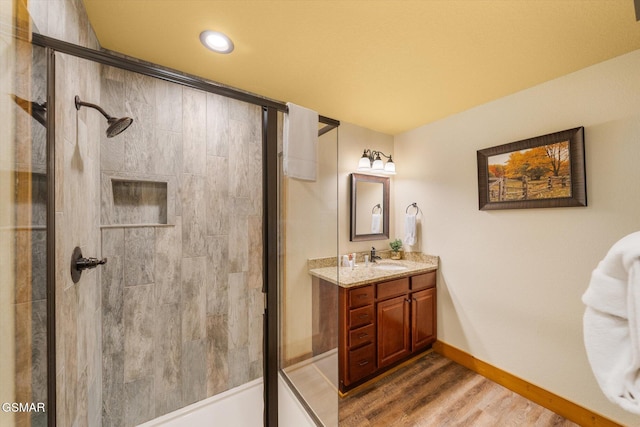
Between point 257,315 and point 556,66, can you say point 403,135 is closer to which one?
point 556,66

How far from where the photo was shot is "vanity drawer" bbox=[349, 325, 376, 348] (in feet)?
6.16

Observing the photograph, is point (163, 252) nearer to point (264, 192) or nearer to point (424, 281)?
point (264, 192)

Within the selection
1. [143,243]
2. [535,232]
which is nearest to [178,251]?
[143,243]

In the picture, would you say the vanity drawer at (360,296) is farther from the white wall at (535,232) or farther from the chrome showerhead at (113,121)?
the chrome showerhead at (113,121)

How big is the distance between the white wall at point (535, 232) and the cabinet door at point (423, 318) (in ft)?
0.35

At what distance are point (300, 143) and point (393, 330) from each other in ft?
5.95

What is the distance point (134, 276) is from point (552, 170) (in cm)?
300

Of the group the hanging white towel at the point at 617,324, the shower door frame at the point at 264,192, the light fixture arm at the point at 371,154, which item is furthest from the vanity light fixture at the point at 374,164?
the hanging white towel at the point at 617,324

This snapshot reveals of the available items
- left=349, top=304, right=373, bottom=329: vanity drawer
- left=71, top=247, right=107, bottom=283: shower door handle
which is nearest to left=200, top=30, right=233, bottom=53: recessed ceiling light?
left=71, top=247, right=107, bottom=283: shower door handle

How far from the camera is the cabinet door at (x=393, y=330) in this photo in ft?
6.70

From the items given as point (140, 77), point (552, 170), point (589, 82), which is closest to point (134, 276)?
point (140, 77)

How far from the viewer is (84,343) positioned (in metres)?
1.18

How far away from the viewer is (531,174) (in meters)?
1.89

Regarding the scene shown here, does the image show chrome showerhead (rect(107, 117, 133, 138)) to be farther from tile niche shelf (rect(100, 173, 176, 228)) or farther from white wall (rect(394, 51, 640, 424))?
white wall (rect(394, 51, 640, 424))
